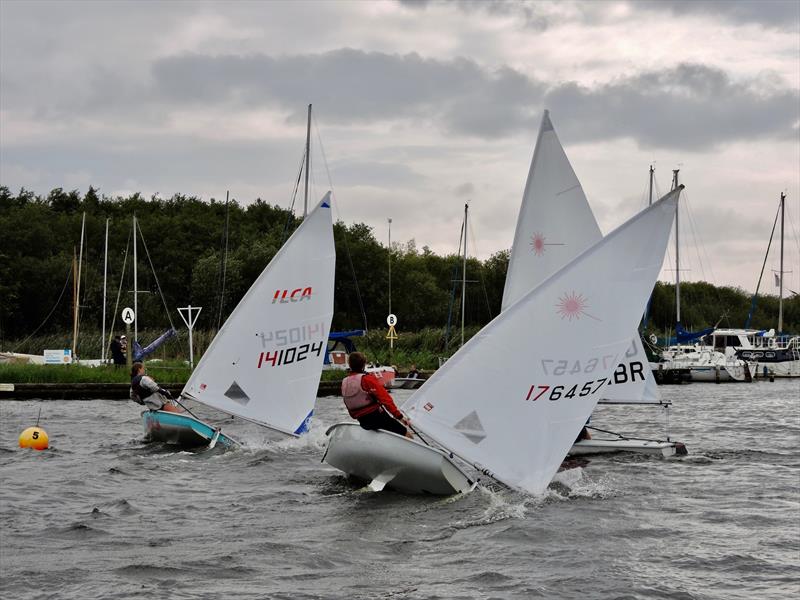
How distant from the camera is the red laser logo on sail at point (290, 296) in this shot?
2052cm

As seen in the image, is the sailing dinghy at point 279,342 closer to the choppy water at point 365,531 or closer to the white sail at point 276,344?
the white sail at point 276,344

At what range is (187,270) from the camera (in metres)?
71.6

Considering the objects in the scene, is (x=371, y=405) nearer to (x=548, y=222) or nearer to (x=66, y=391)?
(x=548, y=222)

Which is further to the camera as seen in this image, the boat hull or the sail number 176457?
the boat hull

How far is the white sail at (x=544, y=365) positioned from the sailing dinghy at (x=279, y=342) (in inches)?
247

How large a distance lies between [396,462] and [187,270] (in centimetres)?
5799

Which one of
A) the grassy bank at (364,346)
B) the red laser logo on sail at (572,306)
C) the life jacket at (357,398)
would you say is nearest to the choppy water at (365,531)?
the life jacket at (357,398)

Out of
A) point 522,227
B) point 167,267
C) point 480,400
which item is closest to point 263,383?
Answer: point 522,227

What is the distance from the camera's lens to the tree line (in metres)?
62.9

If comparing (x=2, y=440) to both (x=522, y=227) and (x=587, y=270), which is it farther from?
(x=587, y=270)

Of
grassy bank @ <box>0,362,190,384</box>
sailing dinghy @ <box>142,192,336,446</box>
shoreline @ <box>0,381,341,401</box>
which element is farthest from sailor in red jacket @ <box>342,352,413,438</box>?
grassy bank @ <box>0,362,190,384</box>

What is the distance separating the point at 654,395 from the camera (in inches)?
812

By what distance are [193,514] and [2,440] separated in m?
10.6

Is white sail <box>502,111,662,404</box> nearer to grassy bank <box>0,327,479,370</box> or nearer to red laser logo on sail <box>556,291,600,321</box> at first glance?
red laser logo on sail <box>556,291,600,321</box>
